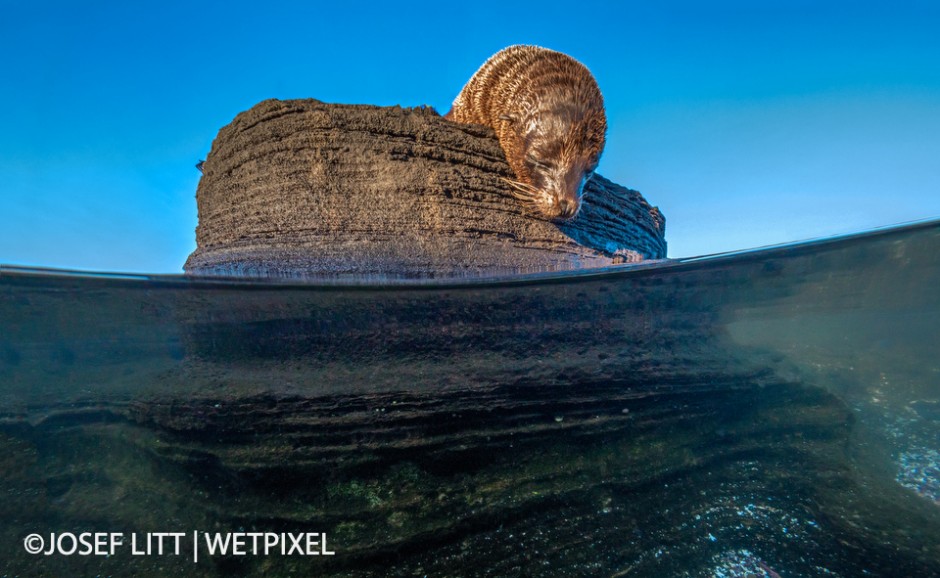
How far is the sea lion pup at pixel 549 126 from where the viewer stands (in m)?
4.43

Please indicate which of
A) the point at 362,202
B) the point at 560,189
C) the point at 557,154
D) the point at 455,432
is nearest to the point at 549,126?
the point at 557,154

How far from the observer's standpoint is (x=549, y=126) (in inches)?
176

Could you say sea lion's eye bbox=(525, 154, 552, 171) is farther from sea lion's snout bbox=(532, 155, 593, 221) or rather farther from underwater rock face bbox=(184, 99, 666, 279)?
underwater rock face bbox=(184, 99, 666, 279)

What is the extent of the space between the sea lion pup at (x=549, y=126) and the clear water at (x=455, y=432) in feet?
3.81

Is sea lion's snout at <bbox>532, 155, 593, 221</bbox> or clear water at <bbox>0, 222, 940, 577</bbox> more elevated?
sea lion's snout at <bbox>532, 155, 593, 221</bbox>

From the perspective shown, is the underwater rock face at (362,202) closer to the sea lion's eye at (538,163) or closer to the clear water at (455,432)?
the sea lion's eye at (538,163)

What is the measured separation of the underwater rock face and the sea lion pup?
23 cm

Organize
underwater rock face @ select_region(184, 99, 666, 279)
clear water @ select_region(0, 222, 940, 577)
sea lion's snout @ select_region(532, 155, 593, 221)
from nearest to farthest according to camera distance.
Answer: clear water @ select_region(0, 222, 940, 577), underwater rock face @ select_region(184, 99, 666, 279), sea lion's snout @ select_region(532, 155, 593, 221)

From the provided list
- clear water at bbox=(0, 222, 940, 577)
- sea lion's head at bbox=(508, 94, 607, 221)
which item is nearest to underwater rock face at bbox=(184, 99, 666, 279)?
sea lion's head at bbox=(508, 94, 607, 221)

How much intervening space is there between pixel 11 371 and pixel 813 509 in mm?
5640

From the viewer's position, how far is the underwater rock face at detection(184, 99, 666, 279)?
386 centimetres

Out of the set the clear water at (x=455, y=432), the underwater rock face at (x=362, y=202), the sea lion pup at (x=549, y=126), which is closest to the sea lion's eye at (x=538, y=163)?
the sea lion pup at (x=549, y=126)

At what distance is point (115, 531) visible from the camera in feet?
7.02

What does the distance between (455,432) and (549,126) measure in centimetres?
339
